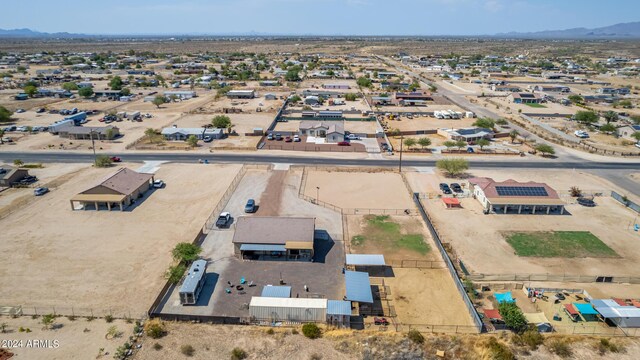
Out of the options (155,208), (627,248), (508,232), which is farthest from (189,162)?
(627,248)

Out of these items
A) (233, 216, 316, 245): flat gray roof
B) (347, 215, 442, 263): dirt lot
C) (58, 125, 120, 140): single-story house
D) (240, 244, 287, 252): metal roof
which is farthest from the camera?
(58, 125, 120, 140): single-story house

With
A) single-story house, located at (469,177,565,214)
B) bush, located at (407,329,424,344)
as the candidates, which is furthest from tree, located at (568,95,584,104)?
bush, located at (407,329,424,344)

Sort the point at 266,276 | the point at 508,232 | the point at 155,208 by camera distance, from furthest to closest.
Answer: the point at 155,208 < the point at 508,232 < the point at 266,276

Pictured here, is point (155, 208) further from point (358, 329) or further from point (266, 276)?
point (358, 329)

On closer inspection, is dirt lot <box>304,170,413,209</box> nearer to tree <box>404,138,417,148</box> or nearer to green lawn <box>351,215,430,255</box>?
green lawn <box>351,215,430,255</box>

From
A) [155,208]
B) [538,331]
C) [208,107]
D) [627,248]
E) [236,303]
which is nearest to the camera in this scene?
[538,331]
